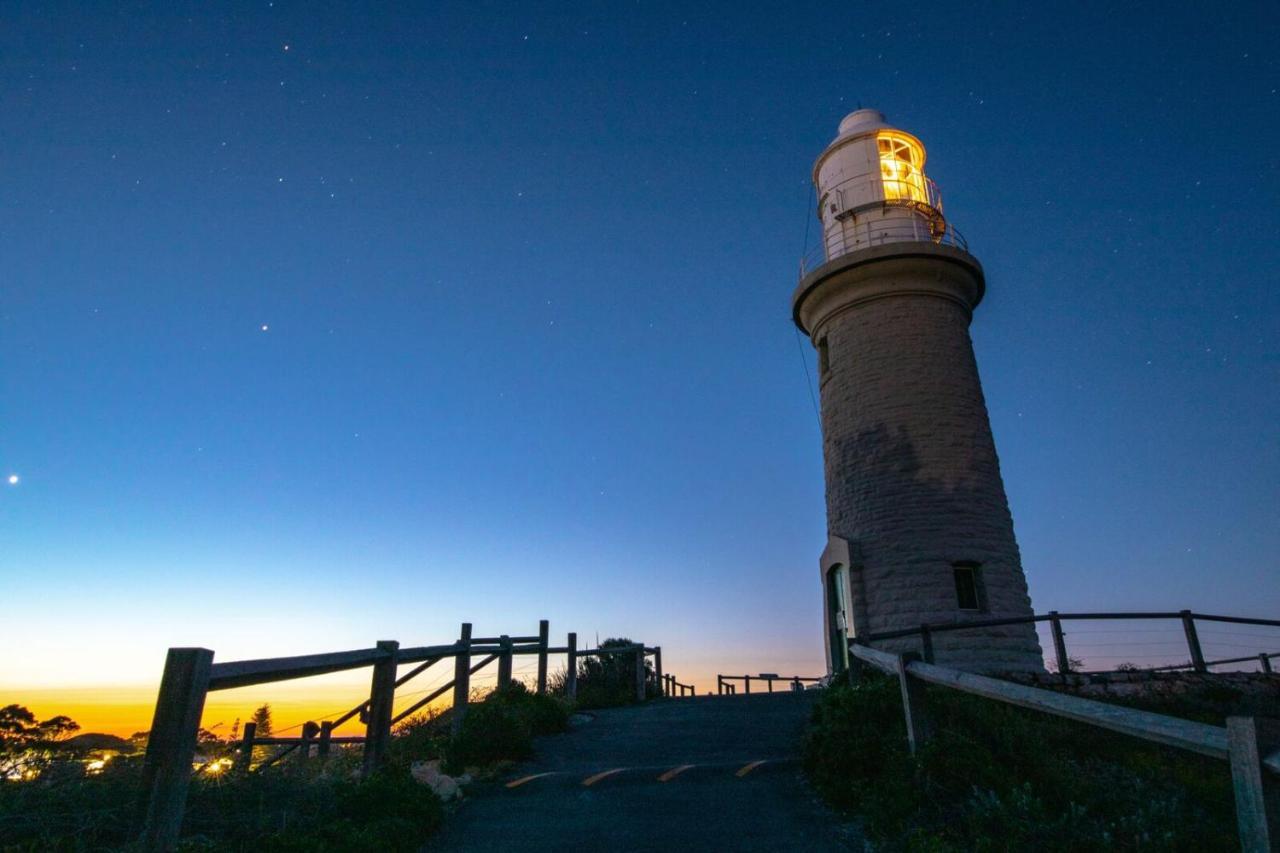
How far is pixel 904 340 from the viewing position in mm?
15016

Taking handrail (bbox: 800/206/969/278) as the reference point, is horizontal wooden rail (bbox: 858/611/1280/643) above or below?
below

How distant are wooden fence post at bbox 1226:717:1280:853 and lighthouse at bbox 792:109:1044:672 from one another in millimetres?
9663

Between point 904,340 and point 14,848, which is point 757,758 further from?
point 904,340

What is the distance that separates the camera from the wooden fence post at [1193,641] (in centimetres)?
1209

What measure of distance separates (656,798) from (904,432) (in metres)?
9.94

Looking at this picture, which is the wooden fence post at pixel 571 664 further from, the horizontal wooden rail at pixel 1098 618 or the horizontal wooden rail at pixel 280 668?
the horizontal wooden rail at pixel 280 668

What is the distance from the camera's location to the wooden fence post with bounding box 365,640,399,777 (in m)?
6.35

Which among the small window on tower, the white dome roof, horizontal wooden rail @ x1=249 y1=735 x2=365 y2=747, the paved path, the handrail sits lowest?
the paved path

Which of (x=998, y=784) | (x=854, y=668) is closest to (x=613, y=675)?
(x=854, y=668)

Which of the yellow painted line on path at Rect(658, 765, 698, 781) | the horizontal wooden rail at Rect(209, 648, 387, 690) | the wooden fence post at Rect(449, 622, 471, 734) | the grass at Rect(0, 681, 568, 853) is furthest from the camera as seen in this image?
the wooden fence post at Rect(449, 622, 471, 734)

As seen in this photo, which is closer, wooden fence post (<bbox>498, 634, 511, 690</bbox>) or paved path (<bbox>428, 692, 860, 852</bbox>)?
paved path (<bbox>428, 692, 860, 852</bbox>)

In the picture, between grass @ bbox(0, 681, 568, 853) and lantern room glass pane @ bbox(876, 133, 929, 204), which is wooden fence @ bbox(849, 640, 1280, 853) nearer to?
grass @ bbox(0, 681, 568, 853)

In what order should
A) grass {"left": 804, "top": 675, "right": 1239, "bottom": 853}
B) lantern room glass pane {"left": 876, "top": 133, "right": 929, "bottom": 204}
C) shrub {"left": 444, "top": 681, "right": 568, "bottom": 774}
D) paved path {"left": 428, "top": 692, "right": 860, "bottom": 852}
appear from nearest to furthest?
1. grass {"left": 804, "top": 675, "right": 1239, "bottom": 853}
2. paved path {"left": 428, "top": 692, "right": 860, "bottom": 852}
3. shrub {"left": 444, "top": 681, "right": 568, "bottom": 774}
4. lantern room glass pane {"left": 876, "top": 133, "right": 929, "bottom": 204}

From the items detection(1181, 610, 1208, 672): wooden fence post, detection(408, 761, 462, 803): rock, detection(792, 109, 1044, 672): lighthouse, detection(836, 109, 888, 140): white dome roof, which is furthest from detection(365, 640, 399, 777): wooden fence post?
detection(836, 109, 888, 140): white dome roof
